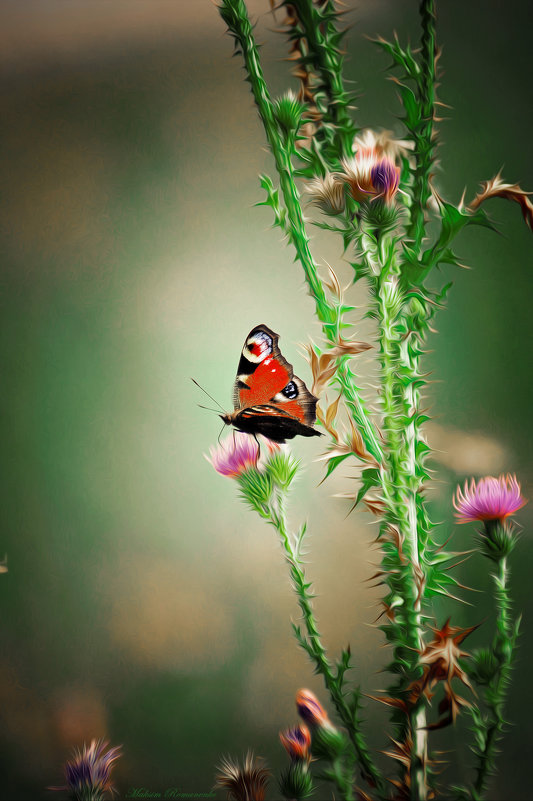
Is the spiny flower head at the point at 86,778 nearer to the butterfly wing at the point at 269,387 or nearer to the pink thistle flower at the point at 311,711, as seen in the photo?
the pink thistle flower at the point at 311,711

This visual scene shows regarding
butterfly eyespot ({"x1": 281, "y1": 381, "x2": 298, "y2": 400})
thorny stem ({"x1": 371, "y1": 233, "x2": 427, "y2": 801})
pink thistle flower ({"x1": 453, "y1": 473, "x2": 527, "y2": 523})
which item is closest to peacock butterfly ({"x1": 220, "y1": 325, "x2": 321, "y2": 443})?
butterfly eyespot ({"x1": 281, "y1": 381, "x2": 298, "y2": 400})

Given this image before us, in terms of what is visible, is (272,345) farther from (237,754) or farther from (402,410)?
(237,754)

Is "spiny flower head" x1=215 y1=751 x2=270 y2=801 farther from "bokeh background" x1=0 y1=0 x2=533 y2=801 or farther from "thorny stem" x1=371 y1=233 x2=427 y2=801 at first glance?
"bokeh background" x1=0 y1=0 x2=533 y2=801

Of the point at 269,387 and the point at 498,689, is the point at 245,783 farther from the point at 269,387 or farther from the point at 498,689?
the point at 269,387

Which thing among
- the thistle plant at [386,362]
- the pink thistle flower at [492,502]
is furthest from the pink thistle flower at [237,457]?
the pink thistle flower at [492,502]

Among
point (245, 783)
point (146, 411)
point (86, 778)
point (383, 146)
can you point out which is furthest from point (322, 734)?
point (383, 146)

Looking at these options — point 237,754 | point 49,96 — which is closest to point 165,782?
point 237,754
